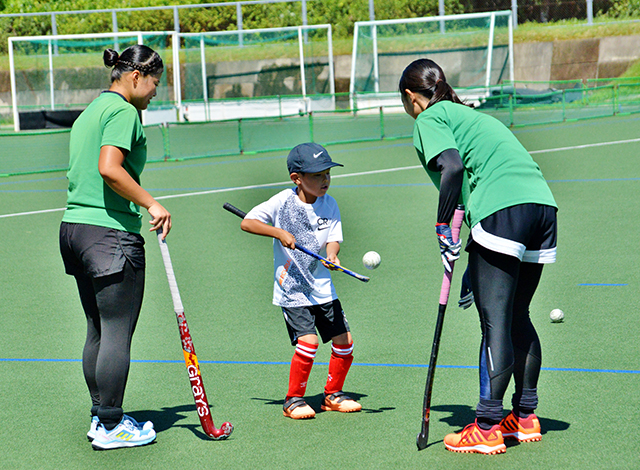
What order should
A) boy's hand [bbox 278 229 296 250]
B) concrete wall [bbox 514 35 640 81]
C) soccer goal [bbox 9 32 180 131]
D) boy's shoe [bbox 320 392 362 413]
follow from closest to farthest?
1. boy's hand [bbox 278 229 296 250]
2. boy's shoe [bbox 320 392 362 413]
3. soccer goal [bbox 9 32 180 131]
4. concrete wall [bbox 514 35 640 81]

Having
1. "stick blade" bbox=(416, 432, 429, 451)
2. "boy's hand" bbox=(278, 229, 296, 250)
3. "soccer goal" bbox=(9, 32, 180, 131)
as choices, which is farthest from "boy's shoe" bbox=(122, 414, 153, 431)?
"soccer goal" bbox=(9, 32, 180, 131)

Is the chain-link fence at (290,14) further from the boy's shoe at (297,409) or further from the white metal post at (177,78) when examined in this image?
Result: the boy's shoe at (297,409)

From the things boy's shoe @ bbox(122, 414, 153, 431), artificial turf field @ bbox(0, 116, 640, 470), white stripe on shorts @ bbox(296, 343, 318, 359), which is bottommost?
artificial turf field @ bbox(0, 116, 640, 470)

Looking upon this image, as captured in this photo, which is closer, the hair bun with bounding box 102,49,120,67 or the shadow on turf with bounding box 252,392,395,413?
the hair bun with bounding box 102,49,120,67

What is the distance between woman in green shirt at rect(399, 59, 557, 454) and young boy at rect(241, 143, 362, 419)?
2.79 ft

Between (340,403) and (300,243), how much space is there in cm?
93

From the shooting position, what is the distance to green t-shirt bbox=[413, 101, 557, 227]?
394 cm

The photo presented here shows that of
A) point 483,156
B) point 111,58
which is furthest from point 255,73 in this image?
point 483,156

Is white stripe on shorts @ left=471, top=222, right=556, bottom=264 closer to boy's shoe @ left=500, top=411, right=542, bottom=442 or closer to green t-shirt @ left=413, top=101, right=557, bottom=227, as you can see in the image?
green t-shirt @ left=413, top=101, right=557, bottom=227

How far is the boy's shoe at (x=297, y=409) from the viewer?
480 cm

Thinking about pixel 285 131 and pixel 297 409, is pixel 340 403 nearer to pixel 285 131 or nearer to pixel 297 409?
pixel 297 409

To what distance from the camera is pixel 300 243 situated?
16.0ft

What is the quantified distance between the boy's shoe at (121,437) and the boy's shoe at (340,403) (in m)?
1.01

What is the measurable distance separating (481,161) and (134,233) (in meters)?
1.72
